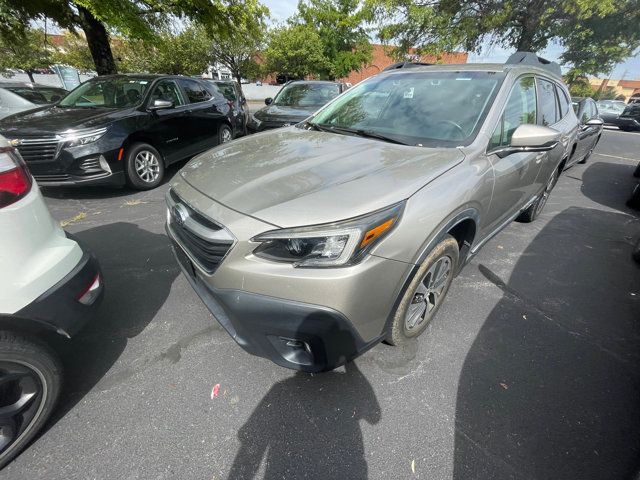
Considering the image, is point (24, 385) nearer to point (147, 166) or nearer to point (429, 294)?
point (429, 294)

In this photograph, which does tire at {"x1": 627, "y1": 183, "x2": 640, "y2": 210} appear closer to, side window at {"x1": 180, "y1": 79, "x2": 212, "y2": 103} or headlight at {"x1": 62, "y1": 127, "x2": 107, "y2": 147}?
side window at {"x1": 180, "y1": 79, "x2": 212, "y2": 103}

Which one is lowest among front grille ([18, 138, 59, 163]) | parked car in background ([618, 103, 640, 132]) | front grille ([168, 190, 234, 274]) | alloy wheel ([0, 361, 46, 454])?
parked car in background ([618, 103, 640, 132])

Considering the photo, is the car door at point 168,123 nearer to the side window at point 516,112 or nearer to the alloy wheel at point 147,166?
the alloy wheel at point 147,166

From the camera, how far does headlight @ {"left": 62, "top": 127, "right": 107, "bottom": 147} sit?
3.91 m

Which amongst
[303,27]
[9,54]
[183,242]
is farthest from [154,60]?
[183,242]

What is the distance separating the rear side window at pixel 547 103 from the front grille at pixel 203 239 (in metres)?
3.23

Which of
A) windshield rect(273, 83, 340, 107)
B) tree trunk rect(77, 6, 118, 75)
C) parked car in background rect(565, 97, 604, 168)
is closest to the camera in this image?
parked car in background rect(565, 97, 604, 168)

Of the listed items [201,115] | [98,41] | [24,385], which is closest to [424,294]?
[24,385]

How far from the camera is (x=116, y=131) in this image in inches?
167

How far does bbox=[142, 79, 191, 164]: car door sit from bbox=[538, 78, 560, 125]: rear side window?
16.5ft

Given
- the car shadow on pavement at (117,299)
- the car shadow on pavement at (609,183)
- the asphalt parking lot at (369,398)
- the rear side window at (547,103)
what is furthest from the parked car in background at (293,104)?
the car shadow on pavement at (609,183)

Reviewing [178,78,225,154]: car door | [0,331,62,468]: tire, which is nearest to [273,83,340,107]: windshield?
[178,78,225,154]: car door

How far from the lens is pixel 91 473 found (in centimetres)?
144

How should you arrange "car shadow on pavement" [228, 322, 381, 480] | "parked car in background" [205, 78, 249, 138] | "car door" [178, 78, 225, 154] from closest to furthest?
"car shadow on pavement" [228, 322, 381, 480], "car door" [178, 78, 225, 154], "parked car in background" [205, 78, 249, 138]
